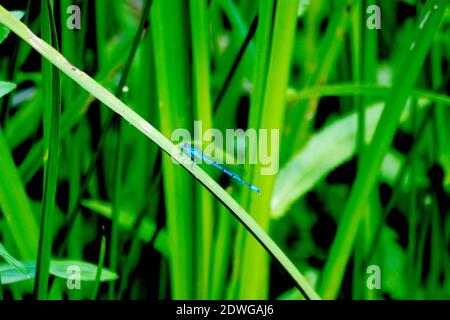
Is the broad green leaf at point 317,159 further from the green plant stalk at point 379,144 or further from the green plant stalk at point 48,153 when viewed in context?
the green plant stalk at point 48,153

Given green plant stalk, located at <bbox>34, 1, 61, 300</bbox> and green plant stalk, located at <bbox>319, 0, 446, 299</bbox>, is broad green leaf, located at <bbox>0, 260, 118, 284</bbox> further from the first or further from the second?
green plant stalk, located at <bbox>319, 0, 446, 299</bbox>

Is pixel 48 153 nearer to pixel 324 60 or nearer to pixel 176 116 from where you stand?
pixel 176 116

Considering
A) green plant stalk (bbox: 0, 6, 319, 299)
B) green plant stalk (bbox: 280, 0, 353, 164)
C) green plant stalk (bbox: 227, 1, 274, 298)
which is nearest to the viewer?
green plant stalk (bbox: 0, 6, 319, 299)

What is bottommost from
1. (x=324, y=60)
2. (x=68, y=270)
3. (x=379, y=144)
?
(x=68, y=270)

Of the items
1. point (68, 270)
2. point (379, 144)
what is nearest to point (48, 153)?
point (68, 270)

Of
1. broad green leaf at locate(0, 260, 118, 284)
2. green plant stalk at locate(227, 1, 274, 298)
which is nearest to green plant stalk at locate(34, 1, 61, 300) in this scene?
broad green leaf at locate(0, 260, 118, 284)

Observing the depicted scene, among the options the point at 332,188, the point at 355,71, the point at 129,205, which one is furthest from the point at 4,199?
the point at 332,188

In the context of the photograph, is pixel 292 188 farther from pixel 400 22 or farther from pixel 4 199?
pixel 400 22
